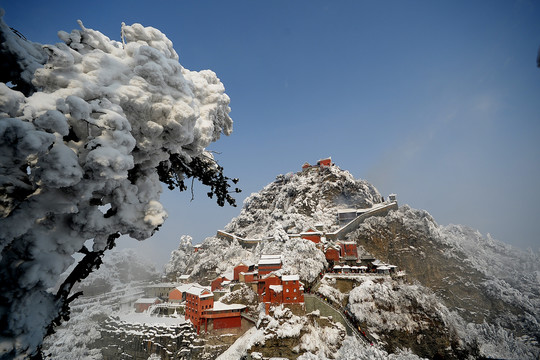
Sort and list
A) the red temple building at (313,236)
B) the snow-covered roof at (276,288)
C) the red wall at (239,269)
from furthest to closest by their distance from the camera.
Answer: the red temple building at (313,236)
the red wall at (239,269)
the snow-covered roof at (276,288)

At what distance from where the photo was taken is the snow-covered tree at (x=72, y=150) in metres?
→ 2.74

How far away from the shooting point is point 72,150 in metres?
3.00

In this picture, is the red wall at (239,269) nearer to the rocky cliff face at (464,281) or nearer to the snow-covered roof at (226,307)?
the snow-covered roof at (226,307)

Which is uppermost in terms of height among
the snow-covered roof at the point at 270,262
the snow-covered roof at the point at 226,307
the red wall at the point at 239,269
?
the snow-covered roof at the point at 270,262

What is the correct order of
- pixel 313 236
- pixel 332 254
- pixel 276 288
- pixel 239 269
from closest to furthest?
pixel 276 288, pixel 332 254, pixel 239 269, pixel 313 236

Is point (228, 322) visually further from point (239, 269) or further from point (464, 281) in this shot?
point (464, 281)

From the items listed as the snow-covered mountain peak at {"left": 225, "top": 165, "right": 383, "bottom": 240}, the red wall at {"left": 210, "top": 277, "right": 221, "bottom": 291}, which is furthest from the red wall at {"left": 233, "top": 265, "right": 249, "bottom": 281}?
the snow-covered mountain peak at {"left": 225, "top": 165, "right": 383, "bottom": 240}

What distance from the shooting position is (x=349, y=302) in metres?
35.2

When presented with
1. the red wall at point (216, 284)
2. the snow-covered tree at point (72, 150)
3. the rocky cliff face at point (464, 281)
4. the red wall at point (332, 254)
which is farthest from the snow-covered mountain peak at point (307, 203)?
the snow-covered tree at point (72, 150)

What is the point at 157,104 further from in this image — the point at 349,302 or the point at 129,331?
the point at 129,331

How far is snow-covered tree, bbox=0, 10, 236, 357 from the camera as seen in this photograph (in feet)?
8.98

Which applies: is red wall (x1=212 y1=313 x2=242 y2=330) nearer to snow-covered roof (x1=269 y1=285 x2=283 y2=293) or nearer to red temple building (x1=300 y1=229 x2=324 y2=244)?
snow-covered roof (x1=269 y1=285 x2=283 y2=293)

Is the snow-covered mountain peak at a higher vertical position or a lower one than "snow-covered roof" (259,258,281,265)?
higher

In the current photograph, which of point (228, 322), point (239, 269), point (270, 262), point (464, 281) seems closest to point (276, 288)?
point (270, 262)
